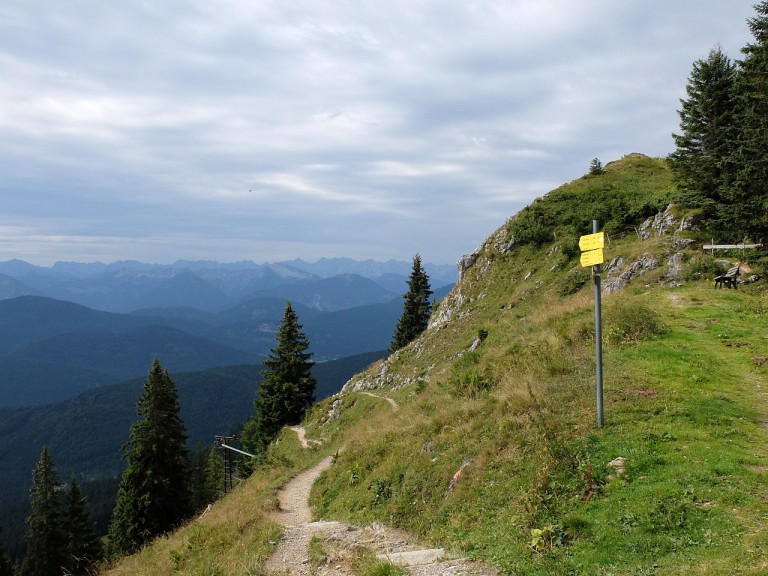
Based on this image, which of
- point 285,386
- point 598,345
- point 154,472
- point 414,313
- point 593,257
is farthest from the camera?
point 414,313

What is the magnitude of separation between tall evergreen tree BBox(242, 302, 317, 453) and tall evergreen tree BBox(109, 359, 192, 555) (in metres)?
12.5

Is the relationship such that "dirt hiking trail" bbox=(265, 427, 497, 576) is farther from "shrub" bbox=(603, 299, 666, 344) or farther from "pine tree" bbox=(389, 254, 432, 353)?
"pine tree" bbox=(389, 254, 432, 353)

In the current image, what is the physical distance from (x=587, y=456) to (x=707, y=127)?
3057 cm

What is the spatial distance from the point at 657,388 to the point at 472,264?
3975 centimetres

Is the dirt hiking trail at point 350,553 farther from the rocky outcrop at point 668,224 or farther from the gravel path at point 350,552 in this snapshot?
the rocky outcrop at point 668,224

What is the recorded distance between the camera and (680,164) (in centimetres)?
3238

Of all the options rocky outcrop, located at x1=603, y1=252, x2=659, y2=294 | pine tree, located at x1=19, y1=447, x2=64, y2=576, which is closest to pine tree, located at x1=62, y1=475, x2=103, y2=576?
pine tree, located at x1=19, y1=447, x2=64, y2=576

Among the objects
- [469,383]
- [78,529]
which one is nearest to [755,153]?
[469,383]

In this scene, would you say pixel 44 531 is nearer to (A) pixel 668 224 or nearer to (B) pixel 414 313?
(B) pixel 414 313

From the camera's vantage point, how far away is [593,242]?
1054cm

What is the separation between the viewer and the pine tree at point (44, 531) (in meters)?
44.1

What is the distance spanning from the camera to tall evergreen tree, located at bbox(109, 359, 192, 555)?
123 feet

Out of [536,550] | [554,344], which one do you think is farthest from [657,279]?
[536,550]

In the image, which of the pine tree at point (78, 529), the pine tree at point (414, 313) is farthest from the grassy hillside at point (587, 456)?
the pine tree at point (414, 313)
